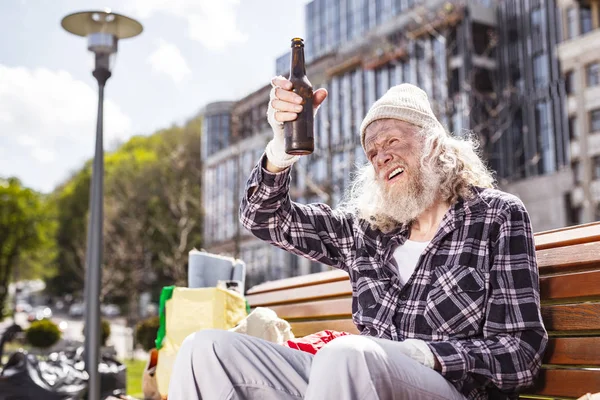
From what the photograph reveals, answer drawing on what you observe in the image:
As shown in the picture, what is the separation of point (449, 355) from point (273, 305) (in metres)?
3.18

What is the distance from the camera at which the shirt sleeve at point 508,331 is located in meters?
2.62

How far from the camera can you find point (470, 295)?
111 inches

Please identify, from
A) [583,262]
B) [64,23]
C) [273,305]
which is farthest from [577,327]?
[64,23]

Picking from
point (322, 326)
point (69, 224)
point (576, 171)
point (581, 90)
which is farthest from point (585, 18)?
point (69, 224)

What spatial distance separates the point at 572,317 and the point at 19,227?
4833cm

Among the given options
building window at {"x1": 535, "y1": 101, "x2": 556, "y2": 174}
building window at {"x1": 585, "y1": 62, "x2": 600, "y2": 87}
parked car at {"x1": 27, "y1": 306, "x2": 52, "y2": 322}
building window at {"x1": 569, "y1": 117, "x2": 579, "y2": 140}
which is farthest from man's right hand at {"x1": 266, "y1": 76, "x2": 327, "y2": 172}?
building window at {"x1": 535, "y1": 101, "x2": 556, "y2": 174}

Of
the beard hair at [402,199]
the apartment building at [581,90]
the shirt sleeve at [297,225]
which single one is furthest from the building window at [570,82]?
the beard hair at [402,199]

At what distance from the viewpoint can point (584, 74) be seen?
97.2ft

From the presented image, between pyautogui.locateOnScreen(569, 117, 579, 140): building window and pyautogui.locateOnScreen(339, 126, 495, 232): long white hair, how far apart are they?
27.9 metres

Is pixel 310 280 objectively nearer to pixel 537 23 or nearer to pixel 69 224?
pixel 537 23

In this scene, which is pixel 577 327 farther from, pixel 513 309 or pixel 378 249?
pixel 378 249

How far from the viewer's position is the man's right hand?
10.5 feet

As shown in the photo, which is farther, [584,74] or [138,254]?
[138,254]

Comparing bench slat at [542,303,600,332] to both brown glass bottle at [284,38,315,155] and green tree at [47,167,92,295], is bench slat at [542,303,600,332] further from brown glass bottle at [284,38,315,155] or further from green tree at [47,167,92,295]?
green tree at [47,167,92,295]
